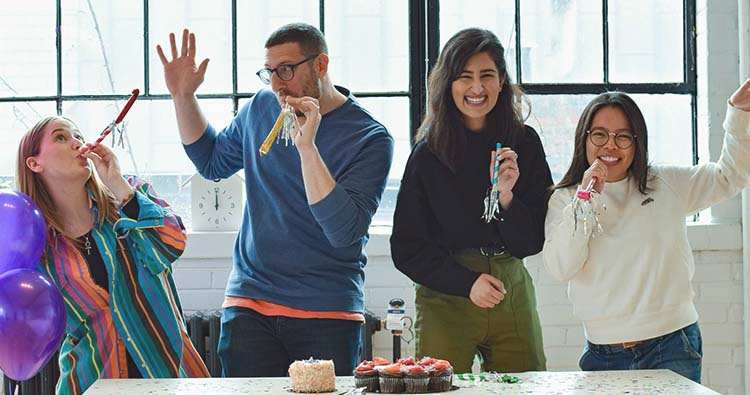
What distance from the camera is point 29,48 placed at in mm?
4785

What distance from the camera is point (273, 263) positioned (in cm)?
333

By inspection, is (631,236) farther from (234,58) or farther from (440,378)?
(234,58)

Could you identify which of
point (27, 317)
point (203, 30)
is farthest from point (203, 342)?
point (27, 317)

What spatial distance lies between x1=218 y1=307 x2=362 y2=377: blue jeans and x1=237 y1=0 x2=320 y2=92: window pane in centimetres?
165

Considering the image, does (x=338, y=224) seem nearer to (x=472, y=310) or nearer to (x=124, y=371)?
(x=472, y=310)

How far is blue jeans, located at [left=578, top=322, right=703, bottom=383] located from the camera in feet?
10.2

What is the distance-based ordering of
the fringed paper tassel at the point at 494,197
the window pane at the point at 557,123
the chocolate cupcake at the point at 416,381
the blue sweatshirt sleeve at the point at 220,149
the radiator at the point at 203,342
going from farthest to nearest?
the window pane at the point at 557,123 → the radiator at the point at 203,342 → the blue sweatshirt sleeve at the point at 220,149 → the fringed paper tassel at the point at 494,197 → the chocolate cupcake at the point at 416,381

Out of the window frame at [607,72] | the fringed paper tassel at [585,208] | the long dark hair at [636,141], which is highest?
the window frame at [607,72]

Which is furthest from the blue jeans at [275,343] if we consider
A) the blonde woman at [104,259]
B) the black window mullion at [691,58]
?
the black window mullion at [691,58]

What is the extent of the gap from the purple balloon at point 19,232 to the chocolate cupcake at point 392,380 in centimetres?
100

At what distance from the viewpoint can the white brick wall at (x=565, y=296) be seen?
456cm

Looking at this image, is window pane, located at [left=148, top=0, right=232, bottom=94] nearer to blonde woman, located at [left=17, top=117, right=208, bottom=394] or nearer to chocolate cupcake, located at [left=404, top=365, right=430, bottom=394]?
blonde woman, located at [left=17, top=117, right=208, bottom=394]

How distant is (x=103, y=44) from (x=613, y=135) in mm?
2335

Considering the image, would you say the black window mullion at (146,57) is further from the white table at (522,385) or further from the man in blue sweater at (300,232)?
the white table at (522,385)
